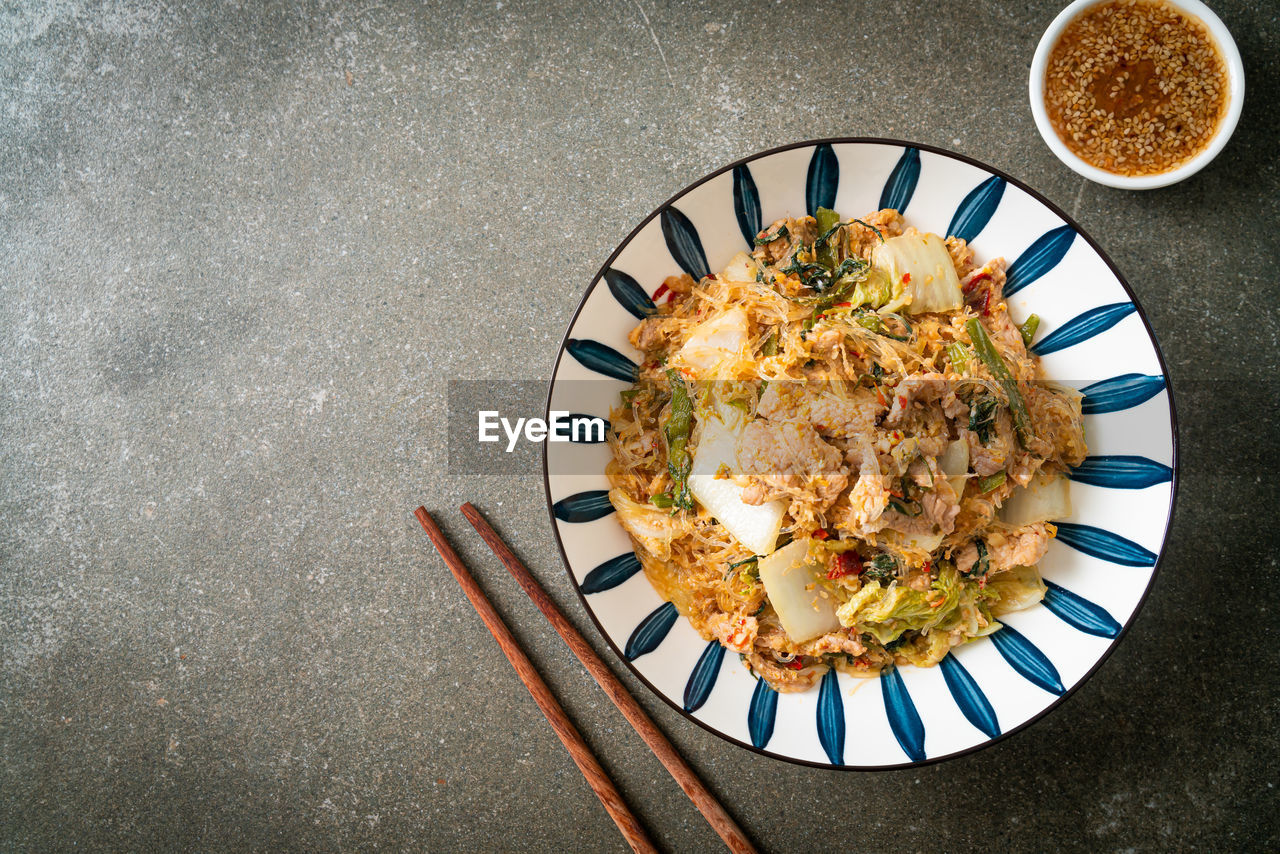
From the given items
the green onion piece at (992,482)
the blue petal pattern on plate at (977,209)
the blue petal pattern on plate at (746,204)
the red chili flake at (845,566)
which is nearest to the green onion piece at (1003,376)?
the green onion piece at (992,482)

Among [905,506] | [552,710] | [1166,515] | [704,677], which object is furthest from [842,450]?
[552,710]

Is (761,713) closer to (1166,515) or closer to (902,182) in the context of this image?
(1166,515)

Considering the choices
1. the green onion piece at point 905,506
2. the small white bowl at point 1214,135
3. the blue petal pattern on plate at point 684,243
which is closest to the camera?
the green onion piece at point 905,506

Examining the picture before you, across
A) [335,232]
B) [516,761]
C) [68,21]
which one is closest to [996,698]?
[516,761]

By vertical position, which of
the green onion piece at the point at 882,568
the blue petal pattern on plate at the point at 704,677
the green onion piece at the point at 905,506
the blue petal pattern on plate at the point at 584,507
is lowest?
the green onion piece at the point at 882,568

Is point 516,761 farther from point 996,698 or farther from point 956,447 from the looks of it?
point 956,447

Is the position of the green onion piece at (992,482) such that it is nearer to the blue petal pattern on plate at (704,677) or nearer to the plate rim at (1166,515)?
the plate rim at (1166,515)
